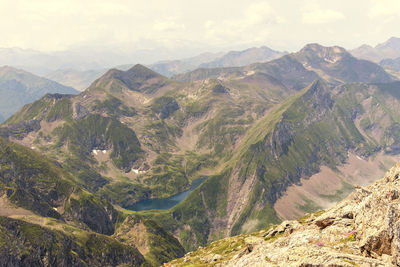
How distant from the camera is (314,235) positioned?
59.4m

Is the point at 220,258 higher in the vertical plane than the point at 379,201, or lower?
lower

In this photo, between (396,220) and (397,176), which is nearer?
(396,220)

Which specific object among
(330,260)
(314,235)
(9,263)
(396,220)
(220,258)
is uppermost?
(396,220)

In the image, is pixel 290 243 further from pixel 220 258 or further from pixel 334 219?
pixel 220 258

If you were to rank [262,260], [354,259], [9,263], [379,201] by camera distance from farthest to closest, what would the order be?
1. [9,263]
2. [262,260]
3. [379,201]
4. [354,259]

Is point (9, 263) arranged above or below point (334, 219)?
below

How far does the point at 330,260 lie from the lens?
1581 inches

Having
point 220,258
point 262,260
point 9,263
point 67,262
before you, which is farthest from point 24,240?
point 262,260

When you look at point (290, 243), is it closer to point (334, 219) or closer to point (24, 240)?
point (334, 219)

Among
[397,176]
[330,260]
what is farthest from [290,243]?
[397,176]

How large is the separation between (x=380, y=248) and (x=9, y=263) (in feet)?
699

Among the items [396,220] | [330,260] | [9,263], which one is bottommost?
[9,263]

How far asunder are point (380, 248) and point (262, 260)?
73.6 ft

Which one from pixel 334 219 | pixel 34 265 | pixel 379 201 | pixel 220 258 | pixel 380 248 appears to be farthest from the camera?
pixel 34 265
